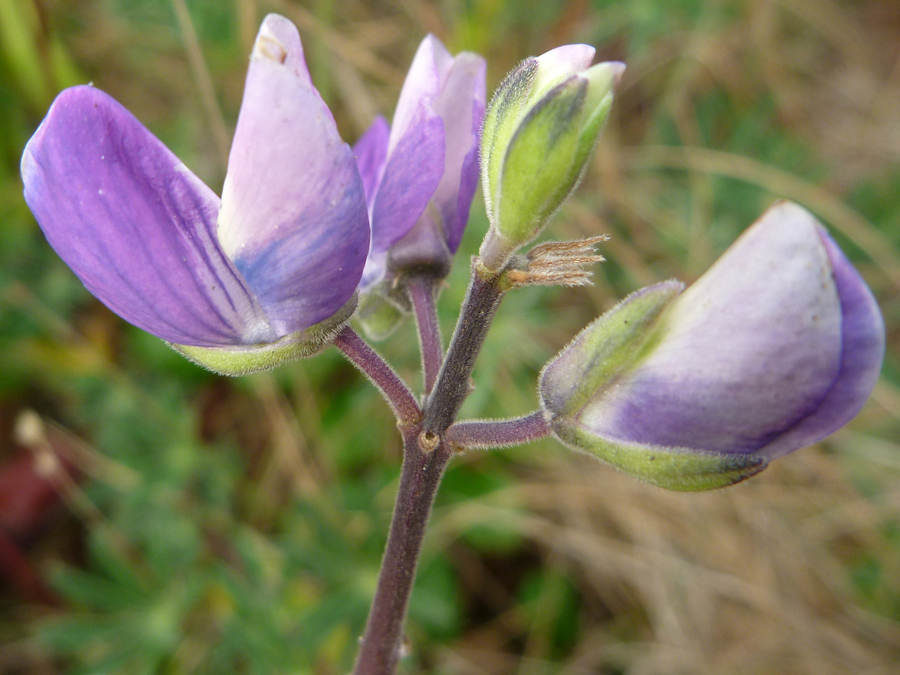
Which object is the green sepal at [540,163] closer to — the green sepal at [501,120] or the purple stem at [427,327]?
the green sepal at [501,120]

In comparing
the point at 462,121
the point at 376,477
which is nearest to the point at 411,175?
the point at 462,121

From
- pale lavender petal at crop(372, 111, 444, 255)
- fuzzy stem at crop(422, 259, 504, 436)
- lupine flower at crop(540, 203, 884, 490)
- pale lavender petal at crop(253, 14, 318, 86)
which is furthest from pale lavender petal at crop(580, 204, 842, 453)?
pale lavender petal at crop(253, 14, 318, 86)

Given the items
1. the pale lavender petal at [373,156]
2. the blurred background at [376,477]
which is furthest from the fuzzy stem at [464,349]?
the blurred background at [376,477]

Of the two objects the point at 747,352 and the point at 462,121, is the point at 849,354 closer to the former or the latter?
the point at 747,352

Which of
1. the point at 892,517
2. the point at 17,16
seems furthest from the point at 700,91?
the point at 17,16

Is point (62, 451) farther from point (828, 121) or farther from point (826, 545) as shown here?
point (828, 121)

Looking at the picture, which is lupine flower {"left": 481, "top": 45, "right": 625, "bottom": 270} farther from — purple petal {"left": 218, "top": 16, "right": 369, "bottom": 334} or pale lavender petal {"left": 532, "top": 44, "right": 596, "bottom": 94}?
purple petal {"left": 218, "top": 16, "right": 369, "bottom": 334}

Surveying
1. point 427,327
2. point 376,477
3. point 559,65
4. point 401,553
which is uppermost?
point 559,65
